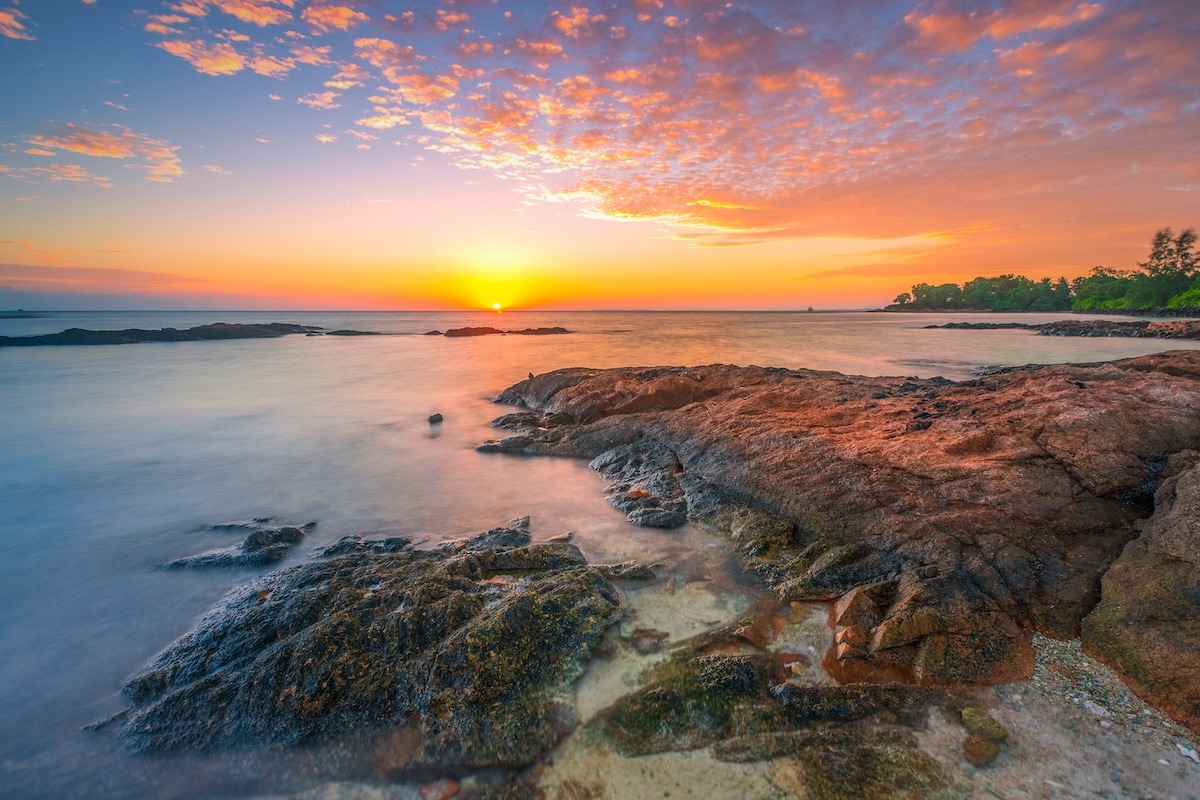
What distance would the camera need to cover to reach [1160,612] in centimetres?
374

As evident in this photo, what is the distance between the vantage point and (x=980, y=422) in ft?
21.6

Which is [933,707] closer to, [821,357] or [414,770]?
[414,770]

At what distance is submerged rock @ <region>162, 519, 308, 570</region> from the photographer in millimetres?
6023

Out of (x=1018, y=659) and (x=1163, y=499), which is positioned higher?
(x=1163, y=499)

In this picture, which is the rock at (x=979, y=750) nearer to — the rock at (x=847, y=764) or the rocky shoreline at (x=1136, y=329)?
the rock at (x=847, y=764)

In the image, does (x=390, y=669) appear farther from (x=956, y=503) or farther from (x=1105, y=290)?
(x=1105, y=290)

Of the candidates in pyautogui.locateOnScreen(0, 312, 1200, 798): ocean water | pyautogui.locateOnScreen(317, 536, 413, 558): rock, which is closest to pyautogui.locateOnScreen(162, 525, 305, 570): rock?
pyautogui.locateOnScreen(0, 312, 1200, 798): ocean water

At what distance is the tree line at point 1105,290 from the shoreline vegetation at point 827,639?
77.7 metres

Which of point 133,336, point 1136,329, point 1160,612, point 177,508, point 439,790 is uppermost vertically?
point 133,336

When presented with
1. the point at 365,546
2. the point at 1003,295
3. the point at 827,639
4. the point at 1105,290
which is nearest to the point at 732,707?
the point at 827,639

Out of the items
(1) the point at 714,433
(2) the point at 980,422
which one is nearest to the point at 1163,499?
(2) the point at 980,422

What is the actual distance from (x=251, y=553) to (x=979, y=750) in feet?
24.0

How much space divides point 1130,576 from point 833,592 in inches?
88.2

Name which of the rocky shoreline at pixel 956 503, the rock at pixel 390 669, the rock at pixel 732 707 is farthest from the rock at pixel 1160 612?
the rock at pixel 390 669
